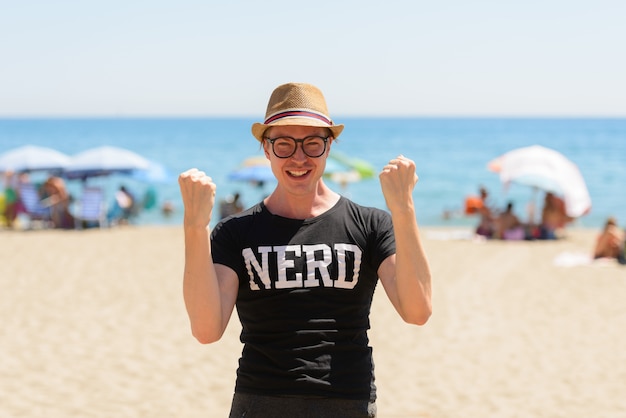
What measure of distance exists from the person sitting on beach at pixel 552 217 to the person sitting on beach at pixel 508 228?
547mm

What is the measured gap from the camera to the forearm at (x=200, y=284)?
206cm

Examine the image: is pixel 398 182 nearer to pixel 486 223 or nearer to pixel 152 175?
pixel 486 223

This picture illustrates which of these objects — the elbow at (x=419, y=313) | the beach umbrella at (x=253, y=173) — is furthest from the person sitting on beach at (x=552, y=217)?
the elbow at (x=419, y=313)

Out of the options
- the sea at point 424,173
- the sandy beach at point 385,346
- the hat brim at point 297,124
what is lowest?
the sandy beach at point 385,346

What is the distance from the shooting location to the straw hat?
217 cm

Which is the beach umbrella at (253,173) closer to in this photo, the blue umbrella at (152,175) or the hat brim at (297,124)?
the blue umbrella at (152,175)

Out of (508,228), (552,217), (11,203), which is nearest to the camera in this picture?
(508,228)

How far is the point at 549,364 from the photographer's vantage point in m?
7.17

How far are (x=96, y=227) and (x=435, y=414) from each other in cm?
1370

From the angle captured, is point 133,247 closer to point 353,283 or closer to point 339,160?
point 339,160

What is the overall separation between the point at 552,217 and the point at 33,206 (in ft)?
38.2

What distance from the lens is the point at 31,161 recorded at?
1930 centimetres

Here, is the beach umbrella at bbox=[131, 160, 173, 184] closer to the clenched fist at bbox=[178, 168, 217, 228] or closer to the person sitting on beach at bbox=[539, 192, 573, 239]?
the person sitting on beach at bbox=[539, 192, 573, 239]

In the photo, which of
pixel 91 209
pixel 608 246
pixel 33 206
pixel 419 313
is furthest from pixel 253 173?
pixel 419 313
